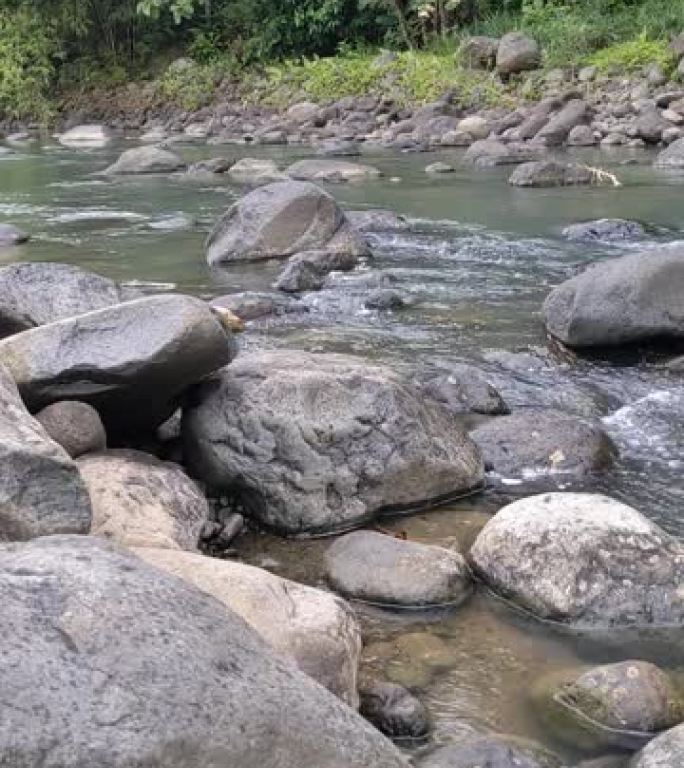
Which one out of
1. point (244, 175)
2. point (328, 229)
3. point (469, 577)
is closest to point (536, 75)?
point (244, 175)

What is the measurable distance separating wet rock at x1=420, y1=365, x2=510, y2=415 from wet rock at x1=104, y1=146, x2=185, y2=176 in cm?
1168

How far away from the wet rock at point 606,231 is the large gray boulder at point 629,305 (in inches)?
135

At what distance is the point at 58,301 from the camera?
24.5 ft

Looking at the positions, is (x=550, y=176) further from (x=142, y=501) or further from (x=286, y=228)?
(x=142, y=501)

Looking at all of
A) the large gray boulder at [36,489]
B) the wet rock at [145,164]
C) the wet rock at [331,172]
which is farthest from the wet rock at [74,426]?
the wet rock at [145,164]

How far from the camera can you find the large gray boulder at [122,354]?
15.8 feet

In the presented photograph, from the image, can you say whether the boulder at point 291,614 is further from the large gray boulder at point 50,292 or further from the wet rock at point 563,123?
the wet rock at point 563,123

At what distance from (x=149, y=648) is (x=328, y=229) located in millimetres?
8207

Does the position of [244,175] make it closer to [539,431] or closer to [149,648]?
[539,431]

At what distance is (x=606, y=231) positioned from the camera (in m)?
10.7

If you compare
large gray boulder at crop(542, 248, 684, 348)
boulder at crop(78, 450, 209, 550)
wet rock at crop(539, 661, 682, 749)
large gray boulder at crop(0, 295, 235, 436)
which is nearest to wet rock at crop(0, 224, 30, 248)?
large gray boulder at crop(542, 248, 684, 348)

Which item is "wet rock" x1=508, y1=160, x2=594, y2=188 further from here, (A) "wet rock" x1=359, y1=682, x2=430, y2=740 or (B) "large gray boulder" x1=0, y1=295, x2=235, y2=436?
(A) "wet rock" x1=359, y1=682, x2=430, y2=740

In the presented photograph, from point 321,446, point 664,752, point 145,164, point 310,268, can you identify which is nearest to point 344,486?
point 321,446

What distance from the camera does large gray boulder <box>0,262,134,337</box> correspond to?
7320 millimetres
